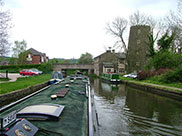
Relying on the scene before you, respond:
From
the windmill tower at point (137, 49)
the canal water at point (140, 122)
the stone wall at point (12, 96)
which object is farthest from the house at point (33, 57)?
the canal water at point (140, 122)

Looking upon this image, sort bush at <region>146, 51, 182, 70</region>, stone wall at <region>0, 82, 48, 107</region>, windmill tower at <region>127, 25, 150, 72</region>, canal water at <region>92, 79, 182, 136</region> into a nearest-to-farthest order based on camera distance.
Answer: canal water at <region>92, 79, 182, 136</region> < stone wall at <region>0, 82, 48, 107</region> < bush at <region>146, 51, 182, 70</region> < windmill tower at <region>127, 25, 150, 72</region>

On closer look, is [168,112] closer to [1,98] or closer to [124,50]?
[1,98]

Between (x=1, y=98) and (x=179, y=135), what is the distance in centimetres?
876

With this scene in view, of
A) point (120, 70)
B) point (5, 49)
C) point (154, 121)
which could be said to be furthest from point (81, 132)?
point (120, 70)

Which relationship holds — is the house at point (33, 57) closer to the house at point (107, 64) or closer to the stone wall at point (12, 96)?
the house at point (107, 64)

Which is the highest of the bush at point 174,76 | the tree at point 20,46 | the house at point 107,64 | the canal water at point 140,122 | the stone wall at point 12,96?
the tree at point 20,46

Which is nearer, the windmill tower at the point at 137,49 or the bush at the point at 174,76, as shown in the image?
the bush at the point at 174,76

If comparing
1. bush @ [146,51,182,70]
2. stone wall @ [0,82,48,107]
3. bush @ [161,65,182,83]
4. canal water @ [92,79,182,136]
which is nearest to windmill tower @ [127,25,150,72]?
bush @ [146,51,182,70]

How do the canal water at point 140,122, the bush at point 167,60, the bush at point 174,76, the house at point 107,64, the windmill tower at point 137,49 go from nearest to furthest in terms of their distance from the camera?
the canal water at point 140,122, the bush at point 174,76, the bush at point 167,60, the windmill tower at point 137,49, the house at point 107,64

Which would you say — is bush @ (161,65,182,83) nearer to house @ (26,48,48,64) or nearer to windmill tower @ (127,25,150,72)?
windmill tower @ (127,25,150,72)

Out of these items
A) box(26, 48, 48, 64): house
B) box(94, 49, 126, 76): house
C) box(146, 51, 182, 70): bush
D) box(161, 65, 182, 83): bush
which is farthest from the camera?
box(26, 48, 48, 64): house

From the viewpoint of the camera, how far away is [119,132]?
567cm

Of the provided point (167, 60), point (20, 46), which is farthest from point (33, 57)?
point (167, 60)

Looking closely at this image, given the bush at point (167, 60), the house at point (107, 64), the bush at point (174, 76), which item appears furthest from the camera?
the house at point (107, 64)
